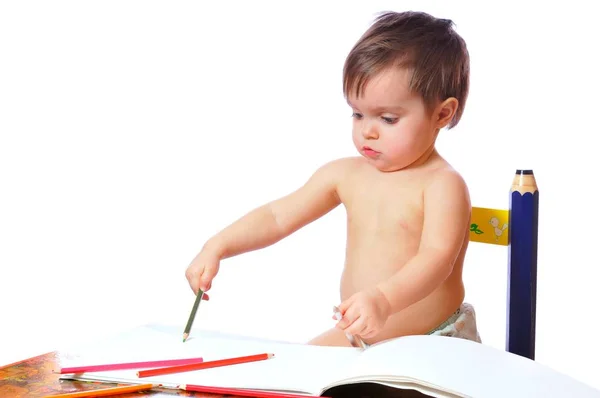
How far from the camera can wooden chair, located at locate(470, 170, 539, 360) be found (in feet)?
4.09

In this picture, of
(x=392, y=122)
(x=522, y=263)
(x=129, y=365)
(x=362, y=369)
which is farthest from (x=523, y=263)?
(x=129, y=365)

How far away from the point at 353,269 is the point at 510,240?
9.4 inches

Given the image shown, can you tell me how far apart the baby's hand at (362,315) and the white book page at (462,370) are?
26 mm

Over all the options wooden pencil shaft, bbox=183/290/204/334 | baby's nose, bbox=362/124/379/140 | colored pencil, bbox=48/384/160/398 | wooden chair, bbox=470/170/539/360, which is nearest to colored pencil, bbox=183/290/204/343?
wooden pencil shaft, bbox=183/290/204/334

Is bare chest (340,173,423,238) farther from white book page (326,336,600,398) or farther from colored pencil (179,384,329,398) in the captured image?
colored pencil (179,384,329,398)

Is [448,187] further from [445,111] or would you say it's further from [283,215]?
[283,215]

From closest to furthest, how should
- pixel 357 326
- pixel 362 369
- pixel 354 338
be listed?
pixel 362 369, pixel 357 326, pixel 354 338

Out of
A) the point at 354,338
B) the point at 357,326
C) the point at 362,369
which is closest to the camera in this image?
the point at 362,369

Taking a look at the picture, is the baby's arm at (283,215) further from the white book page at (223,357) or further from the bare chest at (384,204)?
the white book page at (223,357)

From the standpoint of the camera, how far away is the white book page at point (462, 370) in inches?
34.5

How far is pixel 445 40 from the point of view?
121cm

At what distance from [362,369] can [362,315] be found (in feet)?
0.41

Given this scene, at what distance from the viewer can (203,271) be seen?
1.24m

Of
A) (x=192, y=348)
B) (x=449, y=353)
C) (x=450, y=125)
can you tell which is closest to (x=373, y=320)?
(x=449, y=353)
